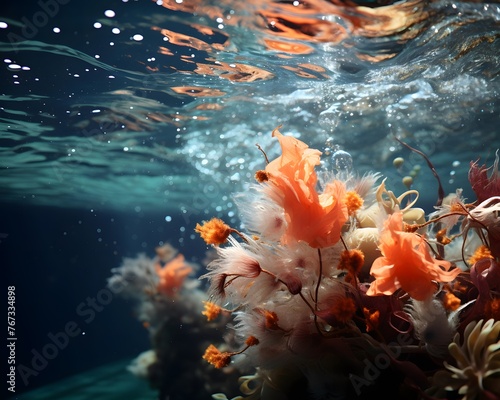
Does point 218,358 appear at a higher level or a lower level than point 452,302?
lower

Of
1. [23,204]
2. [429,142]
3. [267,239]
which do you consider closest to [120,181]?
[23,204]

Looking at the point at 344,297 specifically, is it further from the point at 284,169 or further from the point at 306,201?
the point at 284,169

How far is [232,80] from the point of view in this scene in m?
8.83

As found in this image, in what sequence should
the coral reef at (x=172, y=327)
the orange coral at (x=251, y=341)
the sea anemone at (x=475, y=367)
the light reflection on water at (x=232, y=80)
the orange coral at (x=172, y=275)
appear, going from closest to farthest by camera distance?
the sea anemone at (x=475, y=367) → the orange coral at (x=251, y=341) → the light reflection on water at (x=232, y=80) → the coral reef at (x=172, y=327) → the orange coral at (x=172, y=275)

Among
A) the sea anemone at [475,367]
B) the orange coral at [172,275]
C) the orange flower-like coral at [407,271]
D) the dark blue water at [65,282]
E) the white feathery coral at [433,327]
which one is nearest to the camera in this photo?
the sea anemone at [475,367]

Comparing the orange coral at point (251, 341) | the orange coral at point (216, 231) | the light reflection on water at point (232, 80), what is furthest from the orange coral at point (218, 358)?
the light reflection on water at point (232, 80)

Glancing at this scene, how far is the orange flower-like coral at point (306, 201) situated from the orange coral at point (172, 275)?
746 centimetres

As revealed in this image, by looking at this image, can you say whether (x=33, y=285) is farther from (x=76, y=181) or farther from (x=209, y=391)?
(x=209, y=391)

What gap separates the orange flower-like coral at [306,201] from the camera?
2.04 m

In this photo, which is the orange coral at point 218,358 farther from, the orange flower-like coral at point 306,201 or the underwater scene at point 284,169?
the orange flower-like coral at point 306,201

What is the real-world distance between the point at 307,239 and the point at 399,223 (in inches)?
20.2

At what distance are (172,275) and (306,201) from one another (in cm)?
796

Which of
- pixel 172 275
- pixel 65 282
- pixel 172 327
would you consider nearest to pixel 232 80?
pixel 172 275

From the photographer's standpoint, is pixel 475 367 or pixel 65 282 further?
pixel 65 282
